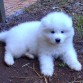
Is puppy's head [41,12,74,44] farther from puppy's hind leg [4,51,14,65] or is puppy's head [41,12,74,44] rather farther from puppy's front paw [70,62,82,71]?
puppy's hind leg [4,51,14,65]

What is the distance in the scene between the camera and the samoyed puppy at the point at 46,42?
12.0ft

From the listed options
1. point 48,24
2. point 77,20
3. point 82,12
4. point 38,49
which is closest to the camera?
point 48,24

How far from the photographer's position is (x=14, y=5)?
5.76 meters

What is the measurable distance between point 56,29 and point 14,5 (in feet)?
7.45

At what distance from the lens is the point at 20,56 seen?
4.04 m

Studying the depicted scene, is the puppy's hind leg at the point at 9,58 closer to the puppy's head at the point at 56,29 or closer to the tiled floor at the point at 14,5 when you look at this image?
the puppy's head at the point at 56,29

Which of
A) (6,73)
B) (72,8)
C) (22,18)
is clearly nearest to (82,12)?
(72,8)

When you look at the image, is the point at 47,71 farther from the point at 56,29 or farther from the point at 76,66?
the point at 56,29

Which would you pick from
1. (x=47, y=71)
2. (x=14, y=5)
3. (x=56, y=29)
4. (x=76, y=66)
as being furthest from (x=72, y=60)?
(x=14, y=5)

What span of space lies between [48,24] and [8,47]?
25.8 inches

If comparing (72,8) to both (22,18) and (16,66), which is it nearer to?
(22,18)

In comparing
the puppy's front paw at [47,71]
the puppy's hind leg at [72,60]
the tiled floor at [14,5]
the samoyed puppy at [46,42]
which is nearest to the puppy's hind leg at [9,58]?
the samoyed puppy at [46,42]

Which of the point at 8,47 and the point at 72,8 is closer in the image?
the point at 8,47

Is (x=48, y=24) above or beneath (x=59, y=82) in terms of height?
above
